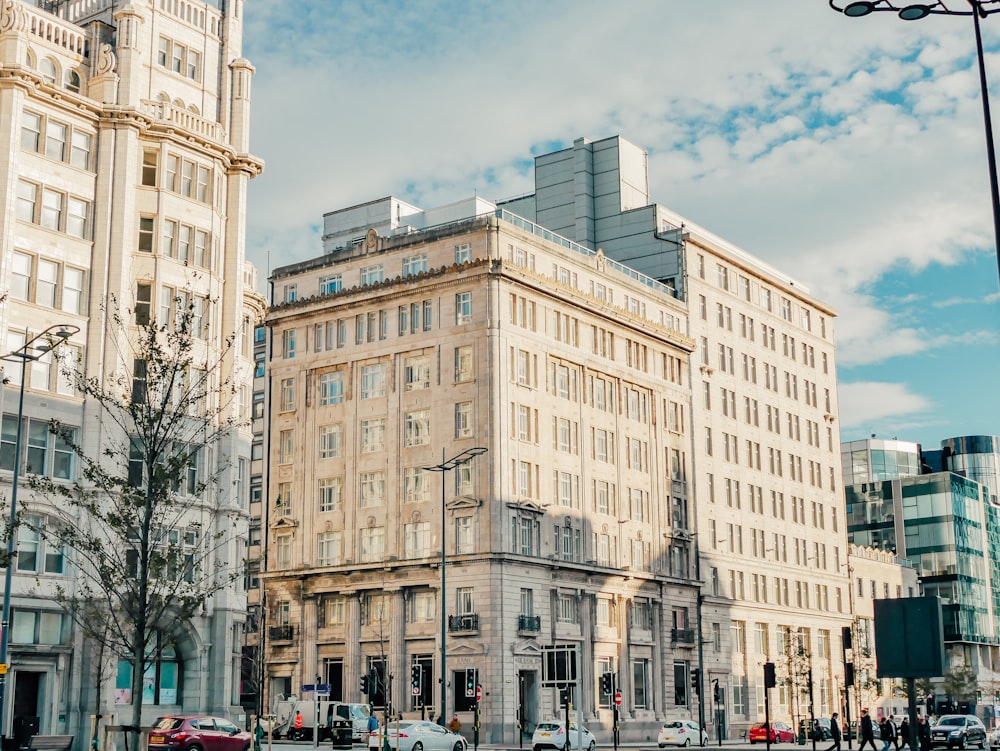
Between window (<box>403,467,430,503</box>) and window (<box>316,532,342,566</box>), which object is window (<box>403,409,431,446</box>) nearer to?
window (<box>403,467,430,503</box>)

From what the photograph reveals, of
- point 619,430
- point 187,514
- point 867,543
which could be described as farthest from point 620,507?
point 867,543

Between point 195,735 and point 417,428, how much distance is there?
3979 centimetres

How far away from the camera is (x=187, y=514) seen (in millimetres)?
52906

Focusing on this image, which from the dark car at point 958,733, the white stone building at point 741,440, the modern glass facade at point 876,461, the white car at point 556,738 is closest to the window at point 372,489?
the white car at point 556,738

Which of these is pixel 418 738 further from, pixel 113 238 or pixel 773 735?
pixel 773 735

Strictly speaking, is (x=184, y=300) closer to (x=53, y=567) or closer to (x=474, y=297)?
(x=53, y=567)

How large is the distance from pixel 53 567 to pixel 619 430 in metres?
48.8

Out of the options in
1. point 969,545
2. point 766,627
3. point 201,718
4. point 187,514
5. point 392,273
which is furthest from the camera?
point 969,545

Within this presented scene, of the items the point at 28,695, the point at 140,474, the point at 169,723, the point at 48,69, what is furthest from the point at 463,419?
the point at 169,723

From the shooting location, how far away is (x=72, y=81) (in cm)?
5284

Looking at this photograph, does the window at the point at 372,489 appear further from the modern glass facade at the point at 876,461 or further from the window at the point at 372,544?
the modern glass facade at the point at 876,461

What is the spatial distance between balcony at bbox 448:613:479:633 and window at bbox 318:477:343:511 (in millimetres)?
12562

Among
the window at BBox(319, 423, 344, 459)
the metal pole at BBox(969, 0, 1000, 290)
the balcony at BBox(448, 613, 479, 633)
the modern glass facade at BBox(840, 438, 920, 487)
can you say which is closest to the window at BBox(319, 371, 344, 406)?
the window at BBox(319, 423, 344, 459)

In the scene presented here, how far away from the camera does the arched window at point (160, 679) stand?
50.5 metres
